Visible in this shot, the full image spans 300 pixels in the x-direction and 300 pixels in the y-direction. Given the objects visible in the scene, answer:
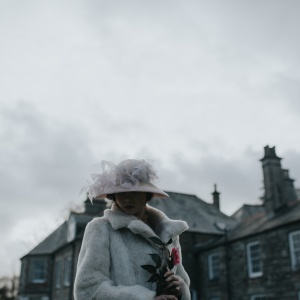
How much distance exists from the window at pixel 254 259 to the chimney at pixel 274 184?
243 centimetres

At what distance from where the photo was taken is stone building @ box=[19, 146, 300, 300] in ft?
62.2

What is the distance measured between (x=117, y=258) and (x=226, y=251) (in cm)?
2025

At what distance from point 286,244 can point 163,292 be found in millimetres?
17276

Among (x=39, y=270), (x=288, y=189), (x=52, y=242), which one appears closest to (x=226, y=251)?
(x=288, y=189)

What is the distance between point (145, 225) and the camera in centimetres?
316

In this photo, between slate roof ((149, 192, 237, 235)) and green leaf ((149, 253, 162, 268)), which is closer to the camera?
green leaf ((149, 253, 162, 268))

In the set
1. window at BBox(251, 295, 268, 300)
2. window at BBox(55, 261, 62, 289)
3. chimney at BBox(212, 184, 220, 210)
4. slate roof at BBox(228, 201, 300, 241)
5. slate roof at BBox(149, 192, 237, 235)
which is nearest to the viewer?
slate roof at BBox(228, 201, 300, 241)

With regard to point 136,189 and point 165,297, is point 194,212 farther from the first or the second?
point 165,297

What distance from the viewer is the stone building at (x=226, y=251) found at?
1895cm

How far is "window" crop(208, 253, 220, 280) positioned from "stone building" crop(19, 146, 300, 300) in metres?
0.06

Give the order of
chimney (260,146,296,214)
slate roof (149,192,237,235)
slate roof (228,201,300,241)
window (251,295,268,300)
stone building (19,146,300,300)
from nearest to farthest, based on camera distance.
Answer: stone building (19,146,300,300)
slate roof (228,201,300,241)
window (251,295,268,300)
chimney (260,146,296,214)
slate roof (149,192,237,235)

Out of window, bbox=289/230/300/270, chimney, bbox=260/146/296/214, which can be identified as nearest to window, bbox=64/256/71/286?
chimney, bbox=260/146/296/214

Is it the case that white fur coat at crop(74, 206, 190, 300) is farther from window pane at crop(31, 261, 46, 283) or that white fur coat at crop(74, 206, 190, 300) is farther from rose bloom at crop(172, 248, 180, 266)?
window pane at crop(31, 261, 46, 283)

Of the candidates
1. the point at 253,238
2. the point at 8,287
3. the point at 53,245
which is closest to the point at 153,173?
the point at 253,238
